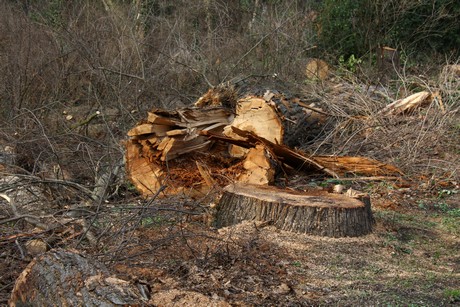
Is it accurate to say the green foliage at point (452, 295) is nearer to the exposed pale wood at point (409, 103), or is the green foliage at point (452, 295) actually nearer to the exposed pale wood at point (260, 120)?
the exposed pale wood at point (260, 120)

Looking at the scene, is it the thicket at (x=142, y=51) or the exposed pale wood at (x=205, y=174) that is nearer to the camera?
the exposed pale wood at (x=205, y=174)

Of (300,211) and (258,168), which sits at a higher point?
(300,211)

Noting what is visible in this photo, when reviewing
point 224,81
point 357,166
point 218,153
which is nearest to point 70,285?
point 218,153

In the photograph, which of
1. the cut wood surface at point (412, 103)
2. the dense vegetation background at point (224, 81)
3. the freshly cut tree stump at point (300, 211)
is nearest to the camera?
the dense vegetation background at point (224, 81)

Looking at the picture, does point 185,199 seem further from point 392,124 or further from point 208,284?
point 392,124

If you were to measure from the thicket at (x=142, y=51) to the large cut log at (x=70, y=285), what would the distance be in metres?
3.75

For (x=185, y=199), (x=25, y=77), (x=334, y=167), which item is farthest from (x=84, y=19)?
(x=185, y=199)

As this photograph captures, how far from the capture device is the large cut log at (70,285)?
3.08 meters

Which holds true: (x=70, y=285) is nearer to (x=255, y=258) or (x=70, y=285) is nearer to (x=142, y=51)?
(x=255, y=258)

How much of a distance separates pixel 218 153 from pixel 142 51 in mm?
4970

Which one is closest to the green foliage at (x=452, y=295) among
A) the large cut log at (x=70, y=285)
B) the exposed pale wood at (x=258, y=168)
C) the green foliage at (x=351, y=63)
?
the large cut log at (x=70, y=285)

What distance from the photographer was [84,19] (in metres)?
12.6

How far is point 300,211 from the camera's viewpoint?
4.98 m

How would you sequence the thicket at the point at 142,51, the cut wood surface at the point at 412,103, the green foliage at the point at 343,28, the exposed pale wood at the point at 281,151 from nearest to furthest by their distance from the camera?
the exposed pale wood at the point at 281,151 < the cut wood surface at the point at 412,103 < the thicket at the point at 142,51 < the green foliage at the point at 343,28
